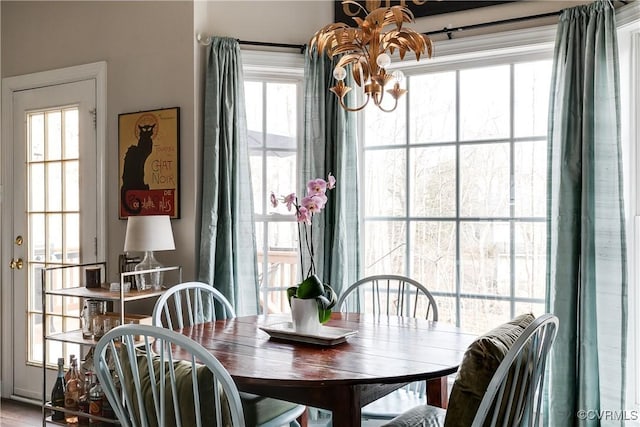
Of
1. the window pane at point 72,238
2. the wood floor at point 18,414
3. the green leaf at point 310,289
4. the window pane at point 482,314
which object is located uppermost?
the window pane at point 72,238

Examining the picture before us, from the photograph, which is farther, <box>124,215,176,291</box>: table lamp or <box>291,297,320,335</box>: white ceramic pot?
<box>124,215,176,291</box>: table lamp

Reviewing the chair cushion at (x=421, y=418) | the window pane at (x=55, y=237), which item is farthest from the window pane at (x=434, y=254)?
the window pane at (x=55, y=237)

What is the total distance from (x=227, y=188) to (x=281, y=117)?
0.64 m

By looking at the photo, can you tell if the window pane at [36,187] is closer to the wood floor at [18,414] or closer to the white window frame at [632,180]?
the wood floor at [18,414]

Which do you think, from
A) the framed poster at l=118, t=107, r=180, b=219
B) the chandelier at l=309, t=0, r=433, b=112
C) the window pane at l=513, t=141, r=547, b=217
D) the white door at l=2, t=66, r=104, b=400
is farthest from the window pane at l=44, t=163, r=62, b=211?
the window pane at l=513, t=141, r=547, b=217

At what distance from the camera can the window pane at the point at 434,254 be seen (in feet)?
11.2

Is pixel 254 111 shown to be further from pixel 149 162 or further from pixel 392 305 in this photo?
pixel 392 305

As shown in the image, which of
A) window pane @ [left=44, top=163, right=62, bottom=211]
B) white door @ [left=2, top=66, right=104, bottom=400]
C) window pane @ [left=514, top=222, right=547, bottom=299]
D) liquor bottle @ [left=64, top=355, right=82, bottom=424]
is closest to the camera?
window pane @ [left=514, top=222, right=547, bottom=299]

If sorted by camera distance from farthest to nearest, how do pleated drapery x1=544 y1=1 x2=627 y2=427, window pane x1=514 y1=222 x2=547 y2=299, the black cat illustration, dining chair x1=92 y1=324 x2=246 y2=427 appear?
the black cat illustration
window pane x1=514 y1=222 x2=547 y2=299
pleated drapery x1=544 y1=1 x2=627 y2=427
dining chair x1=92 y1=324 x2=246 y2=427

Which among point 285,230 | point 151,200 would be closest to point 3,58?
point 151,200

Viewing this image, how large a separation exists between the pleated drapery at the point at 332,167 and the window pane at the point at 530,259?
0.92m

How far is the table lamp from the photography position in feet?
10.00

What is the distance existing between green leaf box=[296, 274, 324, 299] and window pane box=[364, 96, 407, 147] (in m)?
1.60

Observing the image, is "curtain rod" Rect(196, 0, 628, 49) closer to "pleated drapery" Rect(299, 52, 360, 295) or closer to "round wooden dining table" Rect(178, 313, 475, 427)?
"pleated drapery" Rect(299, 52, 360, 295)
